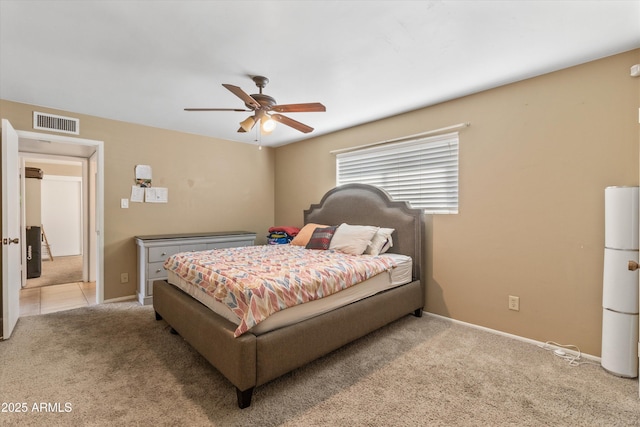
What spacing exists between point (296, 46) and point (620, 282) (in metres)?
2.86

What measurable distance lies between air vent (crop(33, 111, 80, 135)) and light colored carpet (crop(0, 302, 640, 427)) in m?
2.23

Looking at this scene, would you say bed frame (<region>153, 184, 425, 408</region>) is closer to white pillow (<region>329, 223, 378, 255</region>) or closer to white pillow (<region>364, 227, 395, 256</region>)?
white pillow (<region>364, 227, 395, 256</region>)

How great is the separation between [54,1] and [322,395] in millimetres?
2842

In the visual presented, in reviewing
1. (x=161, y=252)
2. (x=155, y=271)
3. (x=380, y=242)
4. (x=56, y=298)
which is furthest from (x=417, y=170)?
(x=56, y=298)

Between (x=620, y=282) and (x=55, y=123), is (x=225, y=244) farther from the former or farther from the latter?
(x=620, y=282)

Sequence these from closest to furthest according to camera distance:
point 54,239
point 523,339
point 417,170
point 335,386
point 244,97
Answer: point 335,386, point 244,97, point 523,339, point 417,170, point 54,239

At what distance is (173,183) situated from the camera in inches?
171

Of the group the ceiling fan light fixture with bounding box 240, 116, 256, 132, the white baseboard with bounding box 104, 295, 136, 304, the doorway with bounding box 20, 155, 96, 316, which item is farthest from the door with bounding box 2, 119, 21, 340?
the ceiling fan light fixture with bounding box 240, 116, 256, 132

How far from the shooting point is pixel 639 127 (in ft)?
6.98

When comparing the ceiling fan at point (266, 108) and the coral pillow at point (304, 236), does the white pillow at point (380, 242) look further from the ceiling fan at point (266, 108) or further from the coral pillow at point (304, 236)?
the ceiling fan at point (266, 108)

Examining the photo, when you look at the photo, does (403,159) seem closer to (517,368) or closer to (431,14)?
(431,14)

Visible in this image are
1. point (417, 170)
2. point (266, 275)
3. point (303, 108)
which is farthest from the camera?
point (417, 170)

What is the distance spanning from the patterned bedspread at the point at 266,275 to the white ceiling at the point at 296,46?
5.40 ft

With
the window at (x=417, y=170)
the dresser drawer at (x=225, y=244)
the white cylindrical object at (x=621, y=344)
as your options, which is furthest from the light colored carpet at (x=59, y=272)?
the white cylindrical object at (x=621, y=344)
